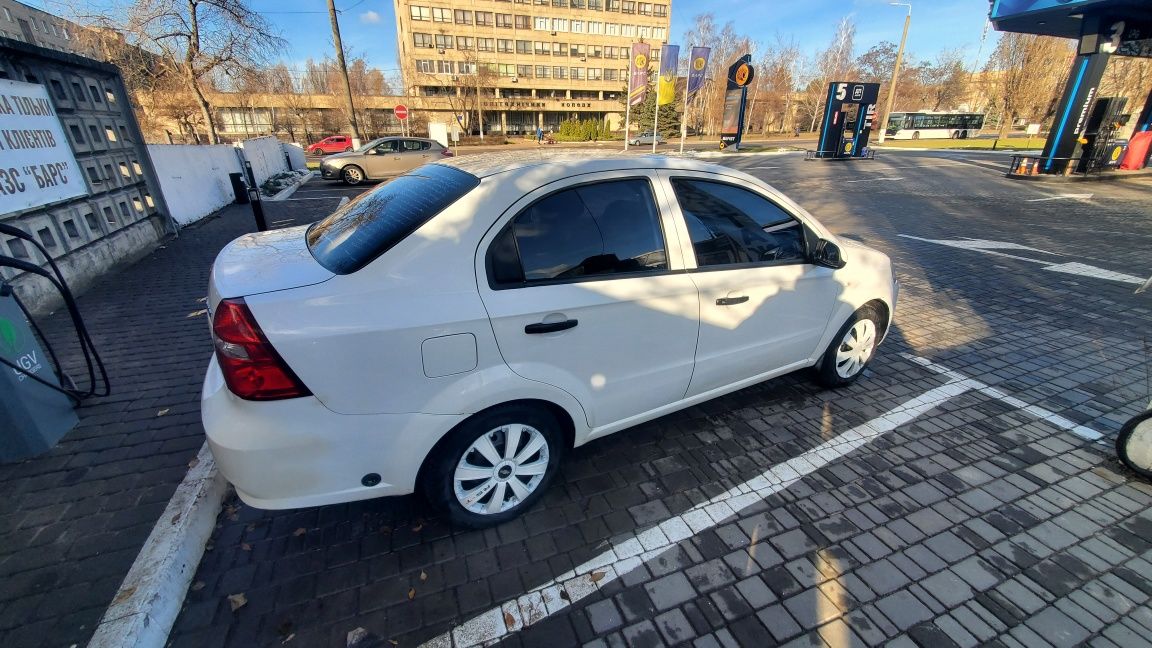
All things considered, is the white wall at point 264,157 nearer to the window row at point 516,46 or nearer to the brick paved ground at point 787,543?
the brick paved ground at point 787,543

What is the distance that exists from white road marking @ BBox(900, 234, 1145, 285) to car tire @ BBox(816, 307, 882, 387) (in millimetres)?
5502

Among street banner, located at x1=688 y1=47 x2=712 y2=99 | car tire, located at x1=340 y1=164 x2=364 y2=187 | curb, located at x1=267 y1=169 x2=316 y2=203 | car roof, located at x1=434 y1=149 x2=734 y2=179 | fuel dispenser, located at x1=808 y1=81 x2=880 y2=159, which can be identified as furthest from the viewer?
fuel dispenser, located at x1=808 y1=81 x2=880 y2=159

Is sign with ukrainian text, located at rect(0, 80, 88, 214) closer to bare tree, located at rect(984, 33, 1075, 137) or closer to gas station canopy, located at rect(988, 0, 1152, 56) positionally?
gas station canopy, located at rect(988, 0, 1152, 56)

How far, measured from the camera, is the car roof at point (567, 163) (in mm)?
2418

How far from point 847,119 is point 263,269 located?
1191 inches

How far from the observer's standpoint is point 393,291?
1985 millimetres

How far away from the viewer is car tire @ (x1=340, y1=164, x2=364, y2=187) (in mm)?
Answer: 17375

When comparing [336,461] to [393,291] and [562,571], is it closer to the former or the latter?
[393,291]

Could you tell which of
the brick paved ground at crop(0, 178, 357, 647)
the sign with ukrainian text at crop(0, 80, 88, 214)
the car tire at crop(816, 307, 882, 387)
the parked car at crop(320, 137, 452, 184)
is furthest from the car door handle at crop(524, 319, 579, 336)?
the parked car at crop(320, 137, 452, 184)

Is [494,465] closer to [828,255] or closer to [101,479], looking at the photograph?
[101,479]

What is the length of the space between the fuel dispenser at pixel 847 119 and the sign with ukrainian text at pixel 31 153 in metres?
28.6

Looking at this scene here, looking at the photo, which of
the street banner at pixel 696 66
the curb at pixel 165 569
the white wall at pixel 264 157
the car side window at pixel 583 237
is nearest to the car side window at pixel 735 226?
the car side window at pixel 583 237

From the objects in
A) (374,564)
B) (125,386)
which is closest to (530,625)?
(374,564)

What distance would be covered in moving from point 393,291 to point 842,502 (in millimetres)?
2642
